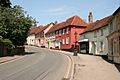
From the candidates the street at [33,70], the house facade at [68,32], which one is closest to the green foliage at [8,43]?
the street at [33,70]

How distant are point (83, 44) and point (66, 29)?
14.9 meters

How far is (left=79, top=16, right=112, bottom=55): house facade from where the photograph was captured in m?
42.2

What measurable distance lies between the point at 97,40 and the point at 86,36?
26.6ft

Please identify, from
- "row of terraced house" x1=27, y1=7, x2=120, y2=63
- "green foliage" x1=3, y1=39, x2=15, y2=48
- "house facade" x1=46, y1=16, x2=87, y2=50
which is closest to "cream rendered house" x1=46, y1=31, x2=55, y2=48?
"row of terraced house" x1=27, y1=7, x2=120, y2=63

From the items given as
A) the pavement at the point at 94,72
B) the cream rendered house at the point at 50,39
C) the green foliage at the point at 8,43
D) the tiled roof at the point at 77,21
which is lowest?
the pavement at the point at 94,72

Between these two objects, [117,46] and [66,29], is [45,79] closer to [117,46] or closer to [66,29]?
[117,46]

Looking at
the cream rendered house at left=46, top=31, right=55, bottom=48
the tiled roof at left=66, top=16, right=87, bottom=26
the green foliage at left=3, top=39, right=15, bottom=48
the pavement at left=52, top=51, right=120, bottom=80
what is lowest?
the pavement at left=52, top=51, right=120, bottom=80

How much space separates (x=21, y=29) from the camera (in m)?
42.1

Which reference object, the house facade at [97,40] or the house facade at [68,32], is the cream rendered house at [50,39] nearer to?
the house facade at [68,32]

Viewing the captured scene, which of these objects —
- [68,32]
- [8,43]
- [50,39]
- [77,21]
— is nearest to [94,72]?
[8,43]

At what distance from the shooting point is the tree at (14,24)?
40.1m

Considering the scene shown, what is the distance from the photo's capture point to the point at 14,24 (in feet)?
136

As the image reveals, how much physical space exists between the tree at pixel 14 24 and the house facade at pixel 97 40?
41.3 feet

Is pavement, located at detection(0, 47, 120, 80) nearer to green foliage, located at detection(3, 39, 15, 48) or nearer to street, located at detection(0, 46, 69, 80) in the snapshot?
street, located at detection(0, 46, 69, 80)
